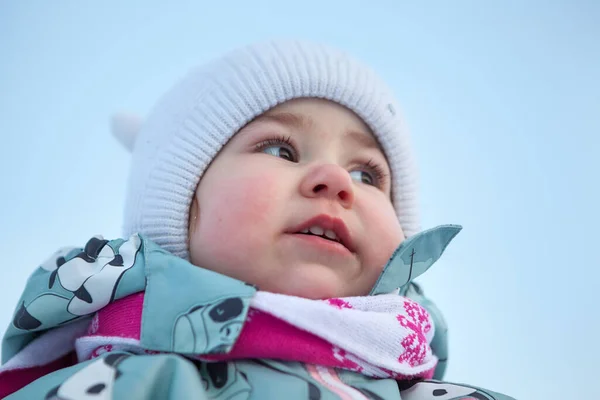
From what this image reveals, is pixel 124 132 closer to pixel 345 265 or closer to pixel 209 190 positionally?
pixel 209 190

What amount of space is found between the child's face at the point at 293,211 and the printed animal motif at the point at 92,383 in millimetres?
259

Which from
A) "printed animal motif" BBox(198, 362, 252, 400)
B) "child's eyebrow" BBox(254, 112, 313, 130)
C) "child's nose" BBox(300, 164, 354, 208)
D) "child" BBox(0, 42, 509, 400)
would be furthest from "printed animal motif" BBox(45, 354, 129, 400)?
"child's eyebrow" BBox(254, 112, 313, 130)

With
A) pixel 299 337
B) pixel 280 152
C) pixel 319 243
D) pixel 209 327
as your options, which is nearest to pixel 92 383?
pixel 209 327

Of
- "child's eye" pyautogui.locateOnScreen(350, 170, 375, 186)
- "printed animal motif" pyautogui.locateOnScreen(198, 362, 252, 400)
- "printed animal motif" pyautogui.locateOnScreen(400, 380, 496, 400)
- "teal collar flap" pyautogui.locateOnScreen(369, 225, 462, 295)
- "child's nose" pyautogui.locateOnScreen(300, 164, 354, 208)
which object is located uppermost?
"child's eye" pyautogui.locateOnScreen(350, 170, 375, 186)

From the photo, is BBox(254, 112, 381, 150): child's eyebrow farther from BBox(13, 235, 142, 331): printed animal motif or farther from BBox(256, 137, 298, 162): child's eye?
BBox(13, 235, 142, 331): printed animal motif

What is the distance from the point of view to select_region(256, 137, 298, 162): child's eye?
0.96m

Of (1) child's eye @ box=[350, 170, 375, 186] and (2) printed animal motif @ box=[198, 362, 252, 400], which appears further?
(1) child's eye @ box=[350, 170, 375, 186]

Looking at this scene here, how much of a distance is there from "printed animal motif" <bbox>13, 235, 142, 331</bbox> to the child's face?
161 mm

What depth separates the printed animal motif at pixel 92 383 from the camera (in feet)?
1.91

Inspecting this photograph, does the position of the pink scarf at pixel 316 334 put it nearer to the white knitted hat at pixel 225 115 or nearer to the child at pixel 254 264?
the child at pixel 254 264

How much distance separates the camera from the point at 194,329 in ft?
2.23

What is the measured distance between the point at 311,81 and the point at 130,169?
47cm

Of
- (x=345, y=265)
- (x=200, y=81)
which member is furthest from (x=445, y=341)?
(x=200, y=81)

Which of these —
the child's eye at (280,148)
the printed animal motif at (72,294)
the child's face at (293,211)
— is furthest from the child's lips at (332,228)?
the printed animal motif at (72,294)
